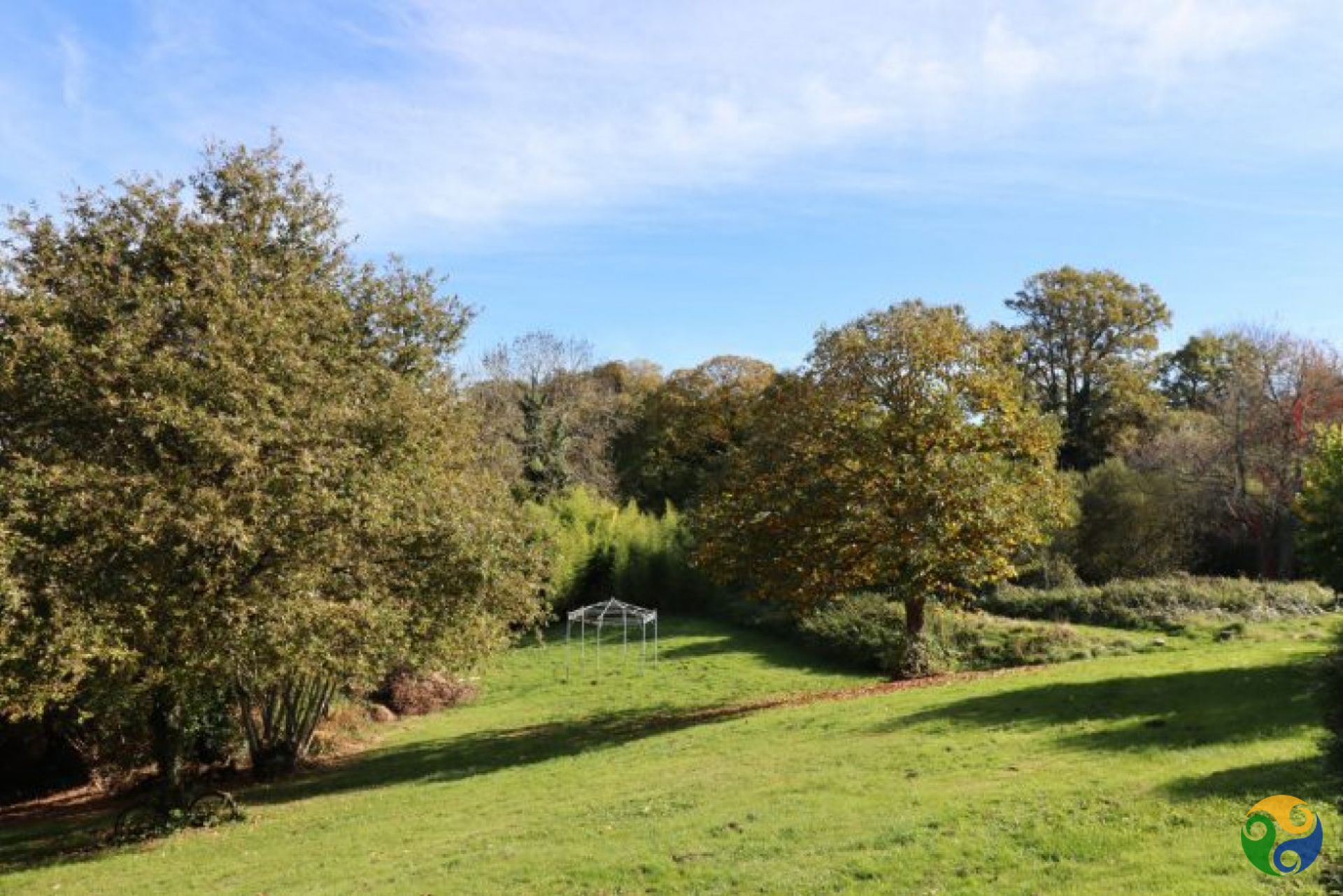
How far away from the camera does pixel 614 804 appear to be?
12648mm

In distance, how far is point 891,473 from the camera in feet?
69.7

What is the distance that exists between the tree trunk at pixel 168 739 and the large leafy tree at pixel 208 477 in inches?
2.3

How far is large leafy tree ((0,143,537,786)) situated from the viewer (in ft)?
41.2

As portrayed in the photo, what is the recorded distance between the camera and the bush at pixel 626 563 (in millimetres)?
42469

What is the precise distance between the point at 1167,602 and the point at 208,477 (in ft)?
95.2

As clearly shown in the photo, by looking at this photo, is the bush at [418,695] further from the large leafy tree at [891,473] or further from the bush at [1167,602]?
the bush at [1167,602]

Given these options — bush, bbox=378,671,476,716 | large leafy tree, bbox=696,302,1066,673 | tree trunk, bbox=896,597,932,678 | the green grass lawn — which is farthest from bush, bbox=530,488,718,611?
the green grass lawn

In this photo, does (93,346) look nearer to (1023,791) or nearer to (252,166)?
(252,166)

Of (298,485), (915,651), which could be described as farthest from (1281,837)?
(915,651)

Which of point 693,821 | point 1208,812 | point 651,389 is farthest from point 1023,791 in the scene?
point 651,389

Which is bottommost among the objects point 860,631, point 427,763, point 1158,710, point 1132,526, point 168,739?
point 427,763

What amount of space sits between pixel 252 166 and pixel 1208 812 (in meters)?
17.8

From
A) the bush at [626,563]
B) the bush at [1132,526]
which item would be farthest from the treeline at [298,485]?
the bush at [626,563]

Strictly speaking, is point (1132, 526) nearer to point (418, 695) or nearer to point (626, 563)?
point (626, 563)
